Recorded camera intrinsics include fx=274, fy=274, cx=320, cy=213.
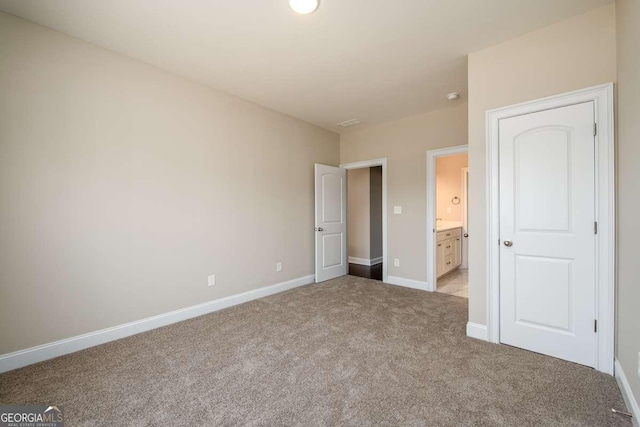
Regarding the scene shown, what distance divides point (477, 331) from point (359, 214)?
13.6 ft

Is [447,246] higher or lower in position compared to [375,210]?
lower

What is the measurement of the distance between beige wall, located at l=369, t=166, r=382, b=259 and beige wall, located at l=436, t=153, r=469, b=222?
1.33m

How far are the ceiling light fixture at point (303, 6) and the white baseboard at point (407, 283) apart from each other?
371cm

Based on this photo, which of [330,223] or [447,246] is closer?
[330,223]

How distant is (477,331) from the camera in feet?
8.25

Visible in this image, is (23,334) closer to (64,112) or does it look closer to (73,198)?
(73,198)

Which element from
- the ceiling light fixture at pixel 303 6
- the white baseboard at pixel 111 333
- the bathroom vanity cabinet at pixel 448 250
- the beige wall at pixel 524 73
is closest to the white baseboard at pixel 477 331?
the beige wall at pixel 524 73

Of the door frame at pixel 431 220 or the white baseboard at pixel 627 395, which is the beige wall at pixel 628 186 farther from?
the door frame at pixel 431 220

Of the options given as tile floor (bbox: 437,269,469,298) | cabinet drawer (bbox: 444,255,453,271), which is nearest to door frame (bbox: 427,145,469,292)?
tile floor (bbox: 437,269,469,298)

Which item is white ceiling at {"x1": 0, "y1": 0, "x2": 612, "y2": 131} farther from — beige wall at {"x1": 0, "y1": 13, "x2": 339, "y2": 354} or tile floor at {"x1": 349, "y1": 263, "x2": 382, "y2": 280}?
tile floor at {"x1": 349, "y1": 263, "x2": 382, "y2": 280}

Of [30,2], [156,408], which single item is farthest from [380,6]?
[156,408]

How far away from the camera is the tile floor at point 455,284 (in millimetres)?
3990

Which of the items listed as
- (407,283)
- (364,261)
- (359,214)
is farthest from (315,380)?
(359,214)

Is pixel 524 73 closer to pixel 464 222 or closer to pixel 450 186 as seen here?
pixel 450 186
